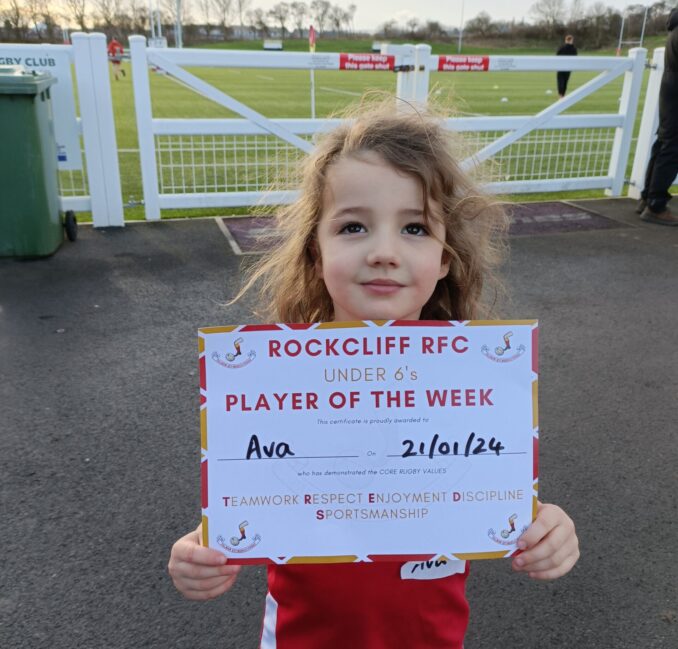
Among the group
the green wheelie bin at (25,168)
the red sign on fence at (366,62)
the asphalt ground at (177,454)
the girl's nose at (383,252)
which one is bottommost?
the asphalt ground at (177,454)

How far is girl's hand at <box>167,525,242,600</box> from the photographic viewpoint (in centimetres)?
121

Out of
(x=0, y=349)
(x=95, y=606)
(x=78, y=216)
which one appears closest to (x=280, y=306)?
(x=95, y=606)

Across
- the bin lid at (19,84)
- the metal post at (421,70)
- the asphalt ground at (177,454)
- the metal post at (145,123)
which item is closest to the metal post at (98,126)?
the metal post at (145,123)

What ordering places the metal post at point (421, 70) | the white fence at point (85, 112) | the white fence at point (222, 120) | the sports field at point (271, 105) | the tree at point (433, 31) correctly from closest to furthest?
the white fence at point (85, 112) → the white fence at point (222, 120) → the metal post at point (421, 70) → the sports field at point (271, 105) → the tree at point (433, 31)

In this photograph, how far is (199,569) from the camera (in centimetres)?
123

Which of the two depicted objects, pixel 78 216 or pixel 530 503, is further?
pixel 78 216

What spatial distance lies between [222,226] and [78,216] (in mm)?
1773

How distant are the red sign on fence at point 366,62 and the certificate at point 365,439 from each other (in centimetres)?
621

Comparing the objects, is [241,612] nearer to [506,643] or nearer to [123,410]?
[506,643]

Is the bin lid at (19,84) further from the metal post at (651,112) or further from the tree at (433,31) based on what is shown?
the tree at (433,31)

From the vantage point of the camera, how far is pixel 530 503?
125cm

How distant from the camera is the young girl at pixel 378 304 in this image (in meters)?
1.26

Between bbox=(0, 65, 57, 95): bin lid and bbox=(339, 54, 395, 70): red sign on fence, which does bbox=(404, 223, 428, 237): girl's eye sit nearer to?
bbox=(0, 65, 57, 95): bin lid

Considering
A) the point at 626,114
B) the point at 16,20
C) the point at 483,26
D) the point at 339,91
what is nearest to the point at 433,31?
the point at 483,26
